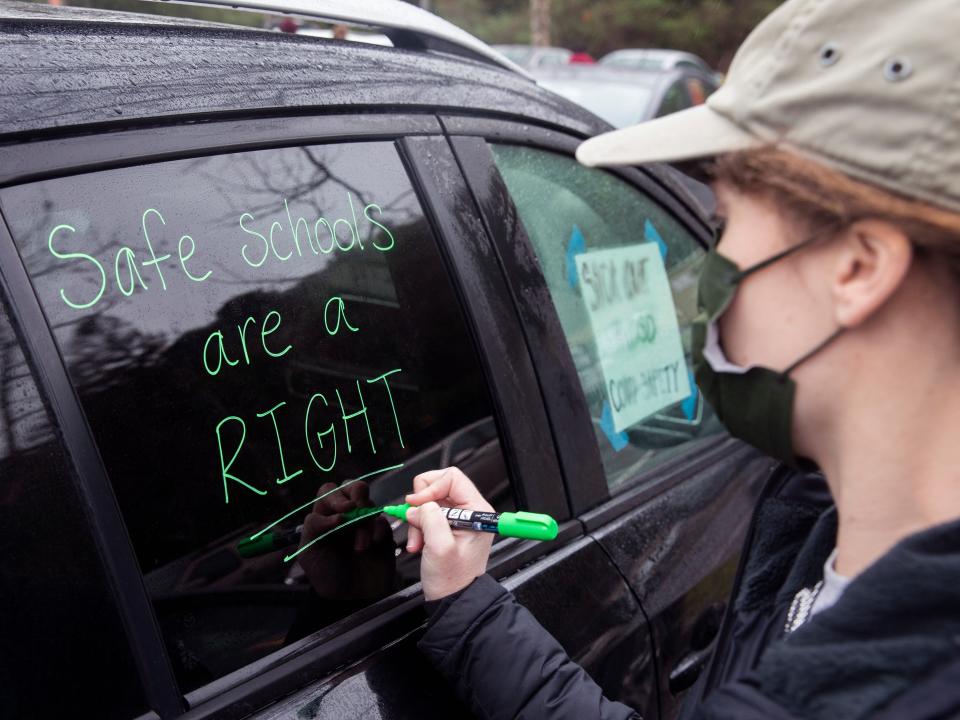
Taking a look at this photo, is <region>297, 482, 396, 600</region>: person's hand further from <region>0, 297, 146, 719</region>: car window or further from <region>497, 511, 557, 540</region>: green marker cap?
<region>0, 297, 146, 719</region>: car window

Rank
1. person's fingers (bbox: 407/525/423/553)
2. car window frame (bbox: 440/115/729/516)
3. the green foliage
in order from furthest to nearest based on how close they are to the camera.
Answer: the green foliage < car window frame (bbox: 440/115/729/516) < person's fingers (bbox: 407/525/423/553)

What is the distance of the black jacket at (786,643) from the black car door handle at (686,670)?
1.56 feet

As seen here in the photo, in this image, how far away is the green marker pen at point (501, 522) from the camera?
1375mm

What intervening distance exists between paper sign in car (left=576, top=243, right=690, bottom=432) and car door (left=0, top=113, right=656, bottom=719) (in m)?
0.32

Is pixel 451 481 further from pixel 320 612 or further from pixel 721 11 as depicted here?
pixel 721 11

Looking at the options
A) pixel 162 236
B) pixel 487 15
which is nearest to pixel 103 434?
pixel 162 236

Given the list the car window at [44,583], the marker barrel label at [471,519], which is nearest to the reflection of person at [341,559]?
the marker barrel label at [471,519]

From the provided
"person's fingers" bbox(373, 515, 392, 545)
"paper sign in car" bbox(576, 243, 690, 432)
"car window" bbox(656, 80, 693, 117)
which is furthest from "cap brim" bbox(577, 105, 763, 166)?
"car window" bbox(656, 80, 693, 117)

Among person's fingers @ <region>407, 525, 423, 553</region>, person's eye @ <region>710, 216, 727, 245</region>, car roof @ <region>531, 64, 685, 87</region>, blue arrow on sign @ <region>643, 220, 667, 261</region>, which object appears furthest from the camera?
car roof @ <region>531, 64, 685, 87</region>

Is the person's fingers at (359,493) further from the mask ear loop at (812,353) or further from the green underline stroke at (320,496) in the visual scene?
the mask ear loop at (812,353)

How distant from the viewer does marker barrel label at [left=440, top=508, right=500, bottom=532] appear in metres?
1.40

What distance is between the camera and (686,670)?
1856mm

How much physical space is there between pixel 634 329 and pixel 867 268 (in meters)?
1.01

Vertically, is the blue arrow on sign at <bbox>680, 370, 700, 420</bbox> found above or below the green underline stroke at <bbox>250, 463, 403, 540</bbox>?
below
